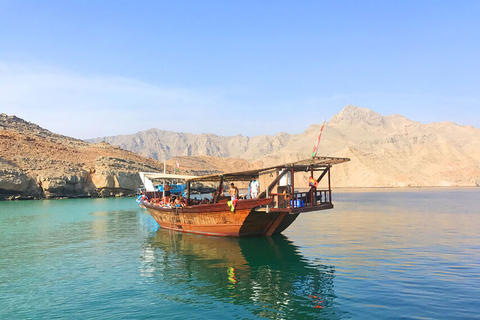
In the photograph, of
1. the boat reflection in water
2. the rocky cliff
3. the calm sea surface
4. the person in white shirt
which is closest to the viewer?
the calm sea surface

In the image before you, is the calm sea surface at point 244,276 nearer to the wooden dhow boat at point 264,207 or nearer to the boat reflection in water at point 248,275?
the boat reflection in water at point 248,275

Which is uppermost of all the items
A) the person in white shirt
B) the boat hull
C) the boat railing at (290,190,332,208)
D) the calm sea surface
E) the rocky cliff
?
the rocky cliff

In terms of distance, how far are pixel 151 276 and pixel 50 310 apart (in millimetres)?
4143

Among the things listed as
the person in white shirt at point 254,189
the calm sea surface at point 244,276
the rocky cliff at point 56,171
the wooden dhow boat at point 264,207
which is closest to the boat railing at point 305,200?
the wooden dhow boat at point 264,207

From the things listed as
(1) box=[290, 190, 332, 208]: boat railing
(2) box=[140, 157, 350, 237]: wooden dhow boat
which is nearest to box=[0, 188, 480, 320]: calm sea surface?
(2) box=[140, 157, 350, 237]: wooden dhow boat

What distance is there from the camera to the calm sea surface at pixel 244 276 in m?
10.1

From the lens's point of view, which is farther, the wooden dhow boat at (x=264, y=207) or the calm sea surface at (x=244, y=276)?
the wooden dhow boat at (x=264, y=207)

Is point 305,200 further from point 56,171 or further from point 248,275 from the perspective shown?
point 56,171

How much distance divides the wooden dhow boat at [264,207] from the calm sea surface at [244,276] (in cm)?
80

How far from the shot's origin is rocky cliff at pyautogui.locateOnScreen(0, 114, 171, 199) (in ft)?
208

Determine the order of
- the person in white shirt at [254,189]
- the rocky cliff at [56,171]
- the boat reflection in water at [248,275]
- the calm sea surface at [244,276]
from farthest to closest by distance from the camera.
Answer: the rocky cliff at [56,171] < the person in white shirt at [254,189] < the boat reflection in water at [248,275] < the calm sea surface at [244,276]

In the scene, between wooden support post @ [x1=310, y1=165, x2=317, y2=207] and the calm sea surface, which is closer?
the calm sea surface

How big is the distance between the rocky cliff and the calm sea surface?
151 ft

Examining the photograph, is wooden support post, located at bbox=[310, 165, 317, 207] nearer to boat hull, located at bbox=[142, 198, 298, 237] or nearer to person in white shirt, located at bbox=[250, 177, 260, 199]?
boat hull, located at bbox=[142, 198, 298, 237]
